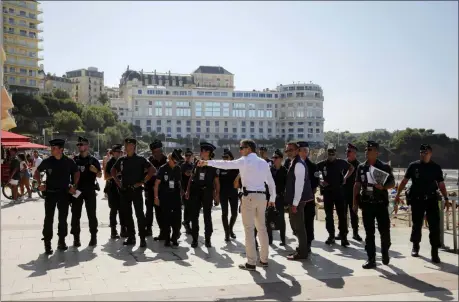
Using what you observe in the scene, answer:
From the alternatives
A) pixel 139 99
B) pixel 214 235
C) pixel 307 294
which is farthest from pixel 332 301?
pixel 139 99

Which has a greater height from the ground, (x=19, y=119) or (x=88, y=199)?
(x=19, y=119)

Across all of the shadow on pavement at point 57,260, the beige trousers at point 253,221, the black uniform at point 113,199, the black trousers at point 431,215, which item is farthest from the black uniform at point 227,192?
the black trousers at point 431,215

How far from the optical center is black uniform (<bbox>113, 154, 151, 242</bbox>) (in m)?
8.19

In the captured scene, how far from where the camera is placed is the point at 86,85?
513 ft

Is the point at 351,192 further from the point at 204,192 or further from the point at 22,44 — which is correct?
the point at 22,44

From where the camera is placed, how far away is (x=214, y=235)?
9641 mm

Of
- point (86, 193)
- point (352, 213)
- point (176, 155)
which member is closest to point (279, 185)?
point (352, 213)

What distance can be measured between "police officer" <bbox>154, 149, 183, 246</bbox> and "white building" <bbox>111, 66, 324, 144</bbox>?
498 feet

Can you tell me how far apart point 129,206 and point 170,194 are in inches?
31.1

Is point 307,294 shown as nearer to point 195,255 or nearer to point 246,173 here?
point 246,173

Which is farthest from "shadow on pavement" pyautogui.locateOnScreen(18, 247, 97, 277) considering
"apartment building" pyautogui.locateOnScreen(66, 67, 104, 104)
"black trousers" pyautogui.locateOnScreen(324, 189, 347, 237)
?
"apartment building" pyautogui.locateOnScreen(66, 67, 104, 104)

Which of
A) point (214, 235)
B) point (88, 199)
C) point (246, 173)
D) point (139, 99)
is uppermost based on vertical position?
point (139, 99)

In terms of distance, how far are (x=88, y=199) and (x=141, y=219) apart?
1.03m

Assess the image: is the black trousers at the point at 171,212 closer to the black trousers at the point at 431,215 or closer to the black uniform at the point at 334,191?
the black uniform at the point at 334,191
